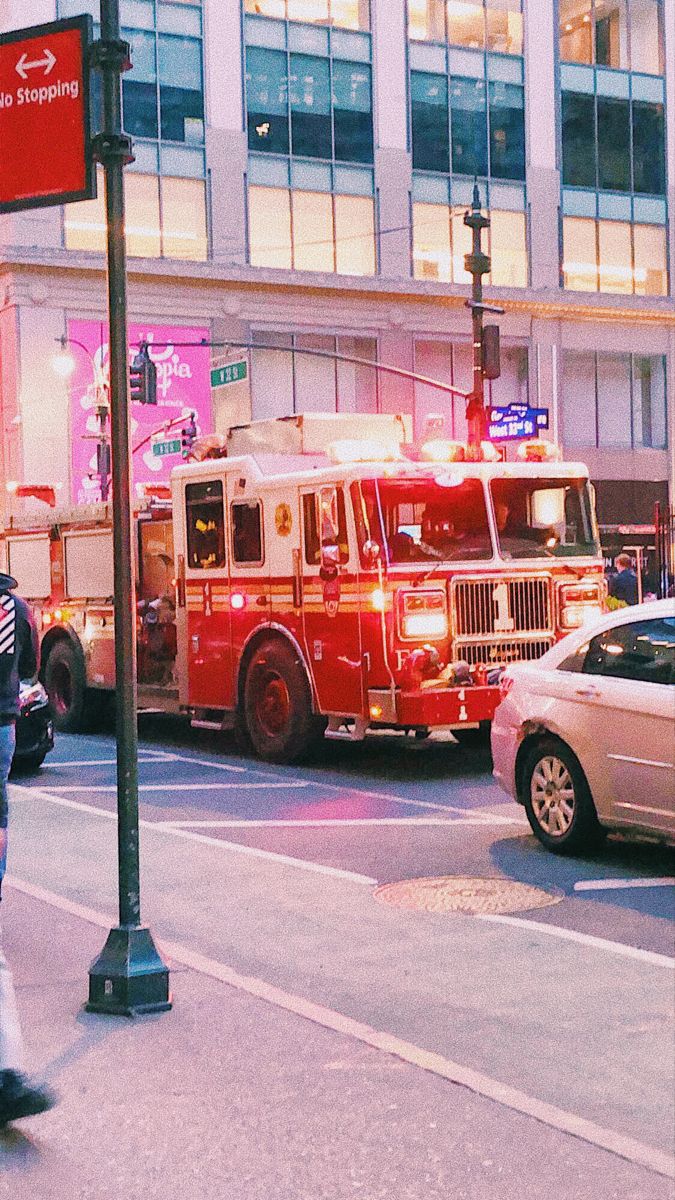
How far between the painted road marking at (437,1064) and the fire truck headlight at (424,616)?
242 inches

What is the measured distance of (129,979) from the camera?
20.4 ft

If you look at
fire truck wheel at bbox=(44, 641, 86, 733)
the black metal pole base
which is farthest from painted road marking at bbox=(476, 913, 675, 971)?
fire truck wheel at bbox=(44, 641, 86, 733)

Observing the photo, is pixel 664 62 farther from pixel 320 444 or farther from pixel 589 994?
pixel 589 994

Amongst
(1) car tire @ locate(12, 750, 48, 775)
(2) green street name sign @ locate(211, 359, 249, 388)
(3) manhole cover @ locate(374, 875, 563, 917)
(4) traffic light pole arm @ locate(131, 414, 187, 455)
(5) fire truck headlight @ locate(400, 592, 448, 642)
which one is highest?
(2) green street name sign @ locate(211, 359, 249, 388)

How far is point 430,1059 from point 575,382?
39765mm

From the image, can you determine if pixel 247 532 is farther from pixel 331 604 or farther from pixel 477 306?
pixel 477 306

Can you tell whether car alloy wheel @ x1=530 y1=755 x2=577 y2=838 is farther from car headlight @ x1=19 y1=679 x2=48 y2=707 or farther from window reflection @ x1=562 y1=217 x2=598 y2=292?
window reflection @ x1=562 y1=217 x2=598 y2=292

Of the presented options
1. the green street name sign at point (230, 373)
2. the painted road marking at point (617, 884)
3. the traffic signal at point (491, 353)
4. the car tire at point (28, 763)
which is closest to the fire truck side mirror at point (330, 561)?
the car tire at point (28, 763)

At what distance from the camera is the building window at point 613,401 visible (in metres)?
43.9

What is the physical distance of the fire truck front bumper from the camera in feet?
43.5

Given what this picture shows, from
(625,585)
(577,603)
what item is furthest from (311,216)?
(577,603)

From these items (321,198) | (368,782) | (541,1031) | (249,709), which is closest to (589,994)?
(541,1031)

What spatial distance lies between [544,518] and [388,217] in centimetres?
2836

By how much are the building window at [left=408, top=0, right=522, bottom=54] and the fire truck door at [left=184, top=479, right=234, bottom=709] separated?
29.8 m
